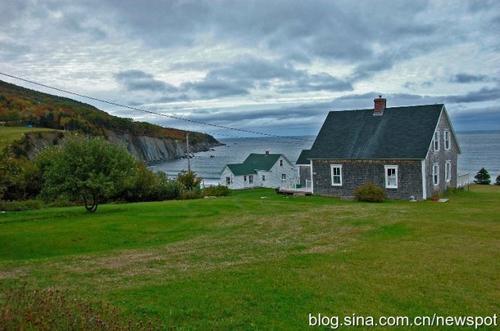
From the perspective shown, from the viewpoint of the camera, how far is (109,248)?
16797mm

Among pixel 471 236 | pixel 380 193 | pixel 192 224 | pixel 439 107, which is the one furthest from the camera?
pixel 439 107

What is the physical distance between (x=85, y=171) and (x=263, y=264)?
14.9 m

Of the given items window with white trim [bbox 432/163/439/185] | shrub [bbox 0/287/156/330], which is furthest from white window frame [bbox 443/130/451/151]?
shrub [bbox 0/287/156/330]

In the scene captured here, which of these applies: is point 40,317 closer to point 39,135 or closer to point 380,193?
point 380,193

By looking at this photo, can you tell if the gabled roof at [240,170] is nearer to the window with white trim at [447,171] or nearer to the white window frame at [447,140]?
the window with white trim at [447,171]

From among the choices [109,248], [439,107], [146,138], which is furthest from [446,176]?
[146,138]

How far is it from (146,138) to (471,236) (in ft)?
549

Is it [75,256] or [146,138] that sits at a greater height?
[146,138]

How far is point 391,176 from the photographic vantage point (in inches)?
1412

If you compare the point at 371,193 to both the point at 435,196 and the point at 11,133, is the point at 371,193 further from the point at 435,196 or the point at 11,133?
the point at 11,133

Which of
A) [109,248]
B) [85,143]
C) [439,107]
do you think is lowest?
[109,248]

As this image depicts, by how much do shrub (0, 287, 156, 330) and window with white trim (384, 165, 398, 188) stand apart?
30.4 meters

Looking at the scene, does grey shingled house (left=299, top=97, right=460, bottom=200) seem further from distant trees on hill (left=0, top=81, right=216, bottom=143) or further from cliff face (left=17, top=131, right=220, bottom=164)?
distant trees on hill (left=0, top=81, right=216, bottom=143)

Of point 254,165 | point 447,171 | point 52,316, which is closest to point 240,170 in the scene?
point 254,165
